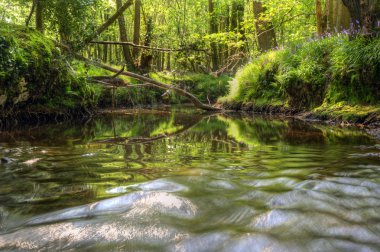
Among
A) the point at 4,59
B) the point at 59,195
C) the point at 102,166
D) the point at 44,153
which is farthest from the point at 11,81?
the point at 59,195

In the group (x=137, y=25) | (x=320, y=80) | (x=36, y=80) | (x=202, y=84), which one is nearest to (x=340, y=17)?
(x=320, y=80)

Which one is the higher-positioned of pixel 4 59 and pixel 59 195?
pixel 4 59

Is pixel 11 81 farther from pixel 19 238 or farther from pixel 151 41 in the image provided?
pixel 151 41

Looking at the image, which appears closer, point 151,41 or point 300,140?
point 300,140

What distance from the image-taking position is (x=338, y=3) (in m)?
9.38

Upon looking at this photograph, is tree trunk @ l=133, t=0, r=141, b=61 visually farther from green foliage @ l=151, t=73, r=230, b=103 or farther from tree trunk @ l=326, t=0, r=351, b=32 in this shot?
tree trunk @ l=326, t=0, r=351, b=32

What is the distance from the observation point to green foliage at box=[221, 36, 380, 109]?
6543mm

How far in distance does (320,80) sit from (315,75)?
0.26 metres

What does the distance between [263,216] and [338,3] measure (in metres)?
9.54

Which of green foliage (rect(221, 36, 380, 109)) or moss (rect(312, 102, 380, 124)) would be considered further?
green foliage (rect(221, 36, 380, 109))

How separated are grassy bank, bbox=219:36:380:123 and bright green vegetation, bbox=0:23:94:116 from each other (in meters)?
5.91

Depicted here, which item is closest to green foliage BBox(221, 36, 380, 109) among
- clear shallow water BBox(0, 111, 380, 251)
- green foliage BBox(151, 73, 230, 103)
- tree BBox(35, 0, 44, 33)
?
clear shallow water BBox(0, 111, 380, 251)

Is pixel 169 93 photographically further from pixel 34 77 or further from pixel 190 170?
pixel 190 170

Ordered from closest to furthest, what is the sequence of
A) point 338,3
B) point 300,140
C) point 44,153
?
point 44,153, point 300,140, point 338,3
